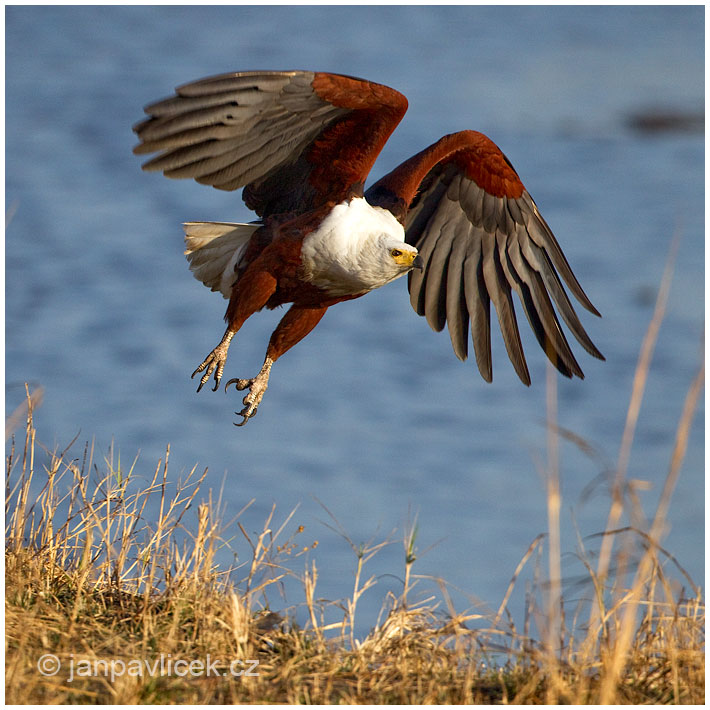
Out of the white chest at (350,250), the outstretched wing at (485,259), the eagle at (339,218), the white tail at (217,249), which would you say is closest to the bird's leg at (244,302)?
the eagle at (339,218)

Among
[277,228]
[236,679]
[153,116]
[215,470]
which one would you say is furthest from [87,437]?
[236,679]

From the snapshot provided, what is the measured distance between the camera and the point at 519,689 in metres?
3.28

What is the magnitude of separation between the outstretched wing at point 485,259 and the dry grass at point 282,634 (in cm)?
204

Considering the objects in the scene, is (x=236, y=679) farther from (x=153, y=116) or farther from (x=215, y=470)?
(x=215, y=470)

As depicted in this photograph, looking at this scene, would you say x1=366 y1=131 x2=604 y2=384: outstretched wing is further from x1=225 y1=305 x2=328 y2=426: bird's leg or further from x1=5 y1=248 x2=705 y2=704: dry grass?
x1=5 y1=248 x2=705 y2=704: dry grass

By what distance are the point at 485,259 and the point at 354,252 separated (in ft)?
4.62

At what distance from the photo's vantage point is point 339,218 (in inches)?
185

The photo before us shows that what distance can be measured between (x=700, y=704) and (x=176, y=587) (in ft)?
5.75

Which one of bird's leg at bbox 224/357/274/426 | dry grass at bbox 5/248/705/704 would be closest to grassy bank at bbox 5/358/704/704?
dry grass at bbox 5/248/705/704

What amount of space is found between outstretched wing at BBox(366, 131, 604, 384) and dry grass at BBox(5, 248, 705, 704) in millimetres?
2045

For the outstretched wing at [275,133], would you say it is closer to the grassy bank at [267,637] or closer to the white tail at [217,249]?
the white tail at [217,249]

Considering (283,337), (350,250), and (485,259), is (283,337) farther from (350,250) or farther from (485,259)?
(485,259)

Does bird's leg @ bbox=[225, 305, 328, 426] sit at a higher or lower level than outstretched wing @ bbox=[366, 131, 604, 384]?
lower

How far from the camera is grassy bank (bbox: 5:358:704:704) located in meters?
3.18
